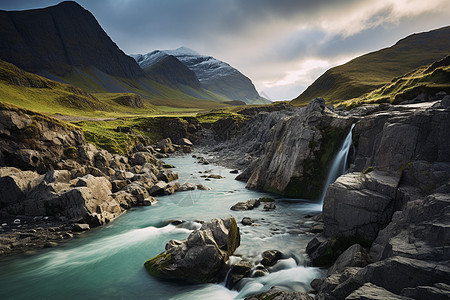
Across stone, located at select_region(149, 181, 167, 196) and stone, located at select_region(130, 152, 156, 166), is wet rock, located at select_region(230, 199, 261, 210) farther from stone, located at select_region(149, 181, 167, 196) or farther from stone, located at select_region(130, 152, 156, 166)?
stone, located at select_region(130, 152, 156, 166)

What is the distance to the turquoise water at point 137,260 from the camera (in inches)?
513

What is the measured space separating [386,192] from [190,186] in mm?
24135

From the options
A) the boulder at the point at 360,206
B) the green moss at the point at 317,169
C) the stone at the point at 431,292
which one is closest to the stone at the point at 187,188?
the green moss at the point at 317,169

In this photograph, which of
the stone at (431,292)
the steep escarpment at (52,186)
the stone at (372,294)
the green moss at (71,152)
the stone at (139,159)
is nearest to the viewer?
the stone at (431,292)

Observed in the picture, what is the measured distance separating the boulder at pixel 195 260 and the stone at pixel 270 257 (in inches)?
88.5

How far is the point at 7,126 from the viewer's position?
1029 inches

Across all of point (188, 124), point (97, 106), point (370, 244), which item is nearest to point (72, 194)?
point (370, 244)

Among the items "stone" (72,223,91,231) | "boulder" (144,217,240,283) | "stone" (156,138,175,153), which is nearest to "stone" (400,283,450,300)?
"boulder" (144,217,240,283)

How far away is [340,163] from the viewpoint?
25.8 metres

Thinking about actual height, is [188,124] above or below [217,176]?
above

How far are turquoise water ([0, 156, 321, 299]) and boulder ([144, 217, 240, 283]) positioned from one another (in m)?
0.47

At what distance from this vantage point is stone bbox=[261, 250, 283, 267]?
1470cm

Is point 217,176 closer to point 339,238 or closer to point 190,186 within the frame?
point 190,186

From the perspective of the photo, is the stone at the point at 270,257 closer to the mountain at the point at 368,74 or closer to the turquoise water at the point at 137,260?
the turquoise water at the point at 137,260
